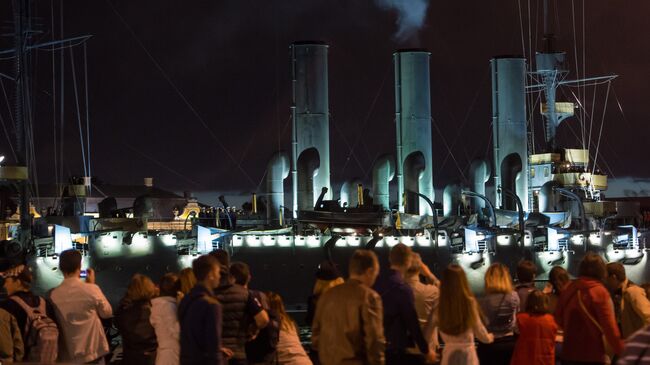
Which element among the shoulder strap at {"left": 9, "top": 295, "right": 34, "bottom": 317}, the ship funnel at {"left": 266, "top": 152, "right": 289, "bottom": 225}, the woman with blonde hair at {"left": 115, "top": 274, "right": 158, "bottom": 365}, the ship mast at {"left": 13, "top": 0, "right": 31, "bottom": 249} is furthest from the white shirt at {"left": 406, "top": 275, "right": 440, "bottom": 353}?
the ship funnel at {"left": 266, "top": 152, "right": 289, "bottom": 225}

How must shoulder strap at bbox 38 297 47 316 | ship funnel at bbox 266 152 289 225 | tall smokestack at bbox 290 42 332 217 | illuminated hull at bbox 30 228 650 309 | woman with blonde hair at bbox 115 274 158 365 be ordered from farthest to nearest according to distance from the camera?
tall smokestack at bbox 290 42 332 217
ship funnel at bbox 266 152 289 225
illuminated hull at bbox 30 228 650 309
woman with blonde hair at bbox 115 274 158 365
shoulder strap at bbox 38 297 47 316

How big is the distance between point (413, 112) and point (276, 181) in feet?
32.1

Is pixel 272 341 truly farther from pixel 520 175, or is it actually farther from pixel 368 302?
pixel 520 175

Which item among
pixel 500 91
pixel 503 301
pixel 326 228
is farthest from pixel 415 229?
pixel 503 301

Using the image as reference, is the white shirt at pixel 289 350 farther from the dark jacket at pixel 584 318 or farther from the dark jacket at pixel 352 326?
the dark jacket at pixel 584 318

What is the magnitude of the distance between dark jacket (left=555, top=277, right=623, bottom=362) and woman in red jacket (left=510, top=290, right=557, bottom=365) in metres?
0.20

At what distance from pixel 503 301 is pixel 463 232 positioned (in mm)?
39916

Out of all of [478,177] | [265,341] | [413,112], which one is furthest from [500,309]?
[478,177]

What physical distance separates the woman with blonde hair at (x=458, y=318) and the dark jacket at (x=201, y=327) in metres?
2.39

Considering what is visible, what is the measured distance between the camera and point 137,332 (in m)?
13.0

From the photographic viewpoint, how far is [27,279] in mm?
12680

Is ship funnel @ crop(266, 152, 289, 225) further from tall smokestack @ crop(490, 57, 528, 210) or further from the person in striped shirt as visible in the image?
the person in striped shirt

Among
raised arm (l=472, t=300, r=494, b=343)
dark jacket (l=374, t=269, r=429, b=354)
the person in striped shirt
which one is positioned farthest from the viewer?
dark jacket (l=374, t=269, r=429, b=354)

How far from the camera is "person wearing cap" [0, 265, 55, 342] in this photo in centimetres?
1243
